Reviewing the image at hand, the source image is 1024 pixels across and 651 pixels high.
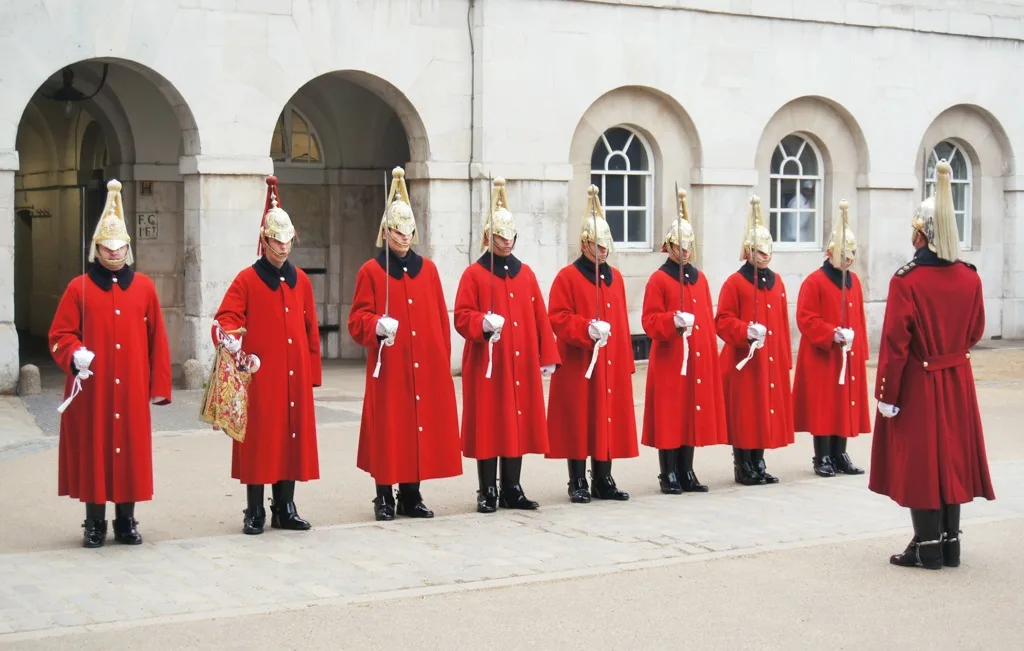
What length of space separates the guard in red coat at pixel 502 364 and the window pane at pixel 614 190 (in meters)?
9.13

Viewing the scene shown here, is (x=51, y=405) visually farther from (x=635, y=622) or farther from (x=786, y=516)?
(x=635, y=622)

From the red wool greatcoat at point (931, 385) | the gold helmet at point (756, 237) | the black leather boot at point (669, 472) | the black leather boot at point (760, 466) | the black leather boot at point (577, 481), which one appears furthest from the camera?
the gold helmet at point (756, 237)

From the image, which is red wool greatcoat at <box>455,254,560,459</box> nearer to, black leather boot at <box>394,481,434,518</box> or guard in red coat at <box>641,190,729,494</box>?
Answer: black leather boot at <box>394,481,434,518</box>

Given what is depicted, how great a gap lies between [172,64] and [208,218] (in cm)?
150

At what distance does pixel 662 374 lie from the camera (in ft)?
34.5

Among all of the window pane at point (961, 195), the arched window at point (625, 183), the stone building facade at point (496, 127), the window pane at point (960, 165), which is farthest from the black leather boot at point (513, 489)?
the window pane at point (961, 195)

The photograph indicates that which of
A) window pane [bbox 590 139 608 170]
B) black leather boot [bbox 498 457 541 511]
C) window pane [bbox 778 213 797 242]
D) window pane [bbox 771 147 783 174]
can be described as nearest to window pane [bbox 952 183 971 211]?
window pane [bbox 778 213 797 242]

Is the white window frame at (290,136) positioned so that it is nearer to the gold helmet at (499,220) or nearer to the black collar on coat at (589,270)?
the black collar on coat at (589,270)

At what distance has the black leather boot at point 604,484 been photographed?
32.9ft

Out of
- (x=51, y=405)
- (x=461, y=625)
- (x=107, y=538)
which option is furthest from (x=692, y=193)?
(x=461, y=625)

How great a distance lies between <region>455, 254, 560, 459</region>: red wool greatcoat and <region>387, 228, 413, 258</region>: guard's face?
1.53 ft

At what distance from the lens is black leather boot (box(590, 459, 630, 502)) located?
32.9 feet

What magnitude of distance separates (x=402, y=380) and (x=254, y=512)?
1.14 meters

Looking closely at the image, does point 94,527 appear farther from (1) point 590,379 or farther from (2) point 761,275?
(2) point 761,275
